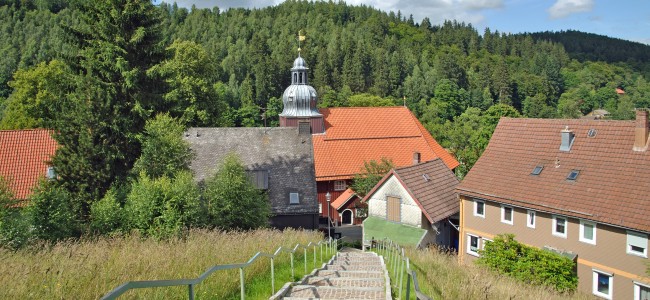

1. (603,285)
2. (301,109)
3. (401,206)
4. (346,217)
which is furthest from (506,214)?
(301,109)

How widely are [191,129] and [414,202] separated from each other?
13.5 m

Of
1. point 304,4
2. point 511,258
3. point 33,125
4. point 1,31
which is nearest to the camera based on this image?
point 511,258

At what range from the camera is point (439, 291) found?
24.1 feet

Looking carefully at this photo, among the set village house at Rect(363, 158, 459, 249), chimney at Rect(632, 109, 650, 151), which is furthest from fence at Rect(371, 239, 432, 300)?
chimney at Rect(632, 109, 650, 151)

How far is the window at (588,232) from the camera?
1828cm

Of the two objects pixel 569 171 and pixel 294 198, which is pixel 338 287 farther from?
pixel 569 171

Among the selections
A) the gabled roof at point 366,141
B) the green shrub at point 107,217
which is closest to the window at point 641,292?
the green shrub at point 107,217

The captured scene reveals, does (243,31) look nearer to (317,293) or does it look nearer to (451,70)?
(451,70)

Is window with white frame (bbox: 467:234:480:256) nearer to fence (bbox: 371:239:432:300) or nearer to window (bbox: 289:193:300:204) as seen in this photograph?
window (bbox: 289:193:300:204)

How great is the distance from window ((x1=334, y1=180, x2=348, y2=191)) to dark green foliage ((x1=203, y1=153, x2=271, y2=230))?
61.4ft

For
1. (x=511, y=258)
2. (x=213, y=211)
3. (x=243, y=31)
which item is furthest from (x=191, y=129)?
(x=243, y=31)

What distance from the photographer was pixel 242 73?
82.6 m

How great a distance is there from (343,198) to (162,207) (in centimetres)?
2188

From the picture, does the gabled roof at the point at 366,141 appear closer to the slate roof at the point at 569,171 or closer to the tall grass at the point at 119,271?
the slate roof at the point at 569,171
